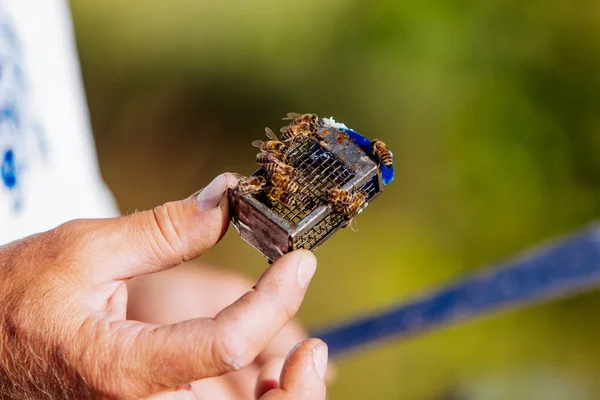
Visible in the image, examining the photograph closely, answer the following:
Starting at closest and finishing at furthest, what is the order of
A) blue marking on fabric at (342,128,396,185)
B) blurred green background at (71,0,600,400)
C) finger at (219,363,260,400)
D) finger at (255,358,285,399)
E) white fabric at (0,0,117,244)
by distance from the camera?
blue marking on fabric at (342,128,396,185), finger at (255,358,285,399), white fabric at (0,0,117,244), finger at (219,363,260,400), blurred green background at (71,0,600,400)

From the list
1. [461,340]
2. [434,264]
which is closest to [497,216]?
[434,264]

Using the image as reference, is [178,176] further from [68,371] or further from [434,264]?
[68,371]

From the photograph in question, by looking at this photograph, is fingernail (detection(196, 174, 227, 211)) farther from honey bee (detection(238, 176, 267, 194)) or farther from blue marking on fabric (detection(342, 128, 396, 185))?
blue marking on fabric (detection(342, 128, 396, 185))

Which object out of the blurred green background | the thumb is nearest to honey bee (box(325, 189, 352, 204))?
the thumb

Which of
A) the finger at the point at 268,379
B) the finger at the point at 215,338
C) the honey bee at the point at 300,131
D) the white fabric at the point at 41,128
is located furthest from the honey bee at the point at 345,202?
the white fabric at the point at 41,128

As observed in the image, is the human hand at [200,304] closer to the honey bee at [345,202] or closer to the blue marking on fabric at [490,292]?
the blue marking on fabric at [490,292]

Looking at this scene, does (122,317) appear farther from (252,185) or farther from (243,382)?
(243,382)
